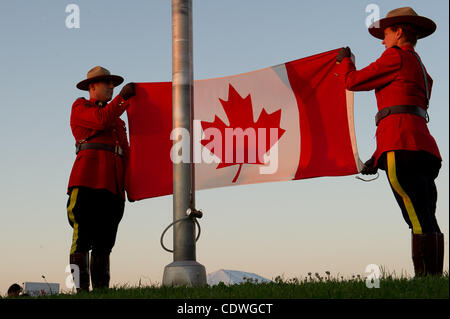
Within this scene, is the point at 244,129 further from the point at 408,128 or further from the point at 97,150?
the point at 408,128

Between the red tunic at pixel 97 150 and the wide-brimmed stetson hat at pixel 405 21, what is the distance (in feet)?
10.6

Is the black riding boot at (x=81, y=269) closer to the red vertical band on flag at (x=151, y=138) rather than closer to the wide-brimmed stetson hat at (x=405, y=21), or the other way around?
the red vertical band on flag at (x=151, y=138)

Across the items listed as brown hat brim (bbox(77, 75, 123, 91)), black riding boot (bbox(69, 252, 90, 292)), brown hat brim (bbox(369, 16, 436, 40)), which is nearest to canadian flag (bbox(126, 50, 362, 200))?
brown hat brim (bbox(77, 75, 123, 91))

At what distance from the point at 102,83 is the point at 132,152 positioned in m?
1.44

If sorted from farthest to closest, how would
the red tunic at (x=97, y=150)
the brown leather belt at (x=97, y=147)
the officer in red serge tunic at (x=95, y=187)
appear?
the brown leather belt at (x=97, y=147) → the red tunic at (x=97, y=150) → the officer in red serge tunic at (x=95, y=187)

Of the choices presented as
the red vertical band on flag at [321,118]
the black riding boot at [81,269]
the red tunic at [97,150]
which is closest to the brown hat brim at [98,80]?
the red tunic at [97,150]

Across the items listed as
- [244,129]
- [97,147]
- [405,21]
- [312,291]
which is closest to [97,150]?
[97,147]

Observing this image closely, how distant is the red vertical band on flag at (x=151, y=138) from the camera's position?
31.4 ft

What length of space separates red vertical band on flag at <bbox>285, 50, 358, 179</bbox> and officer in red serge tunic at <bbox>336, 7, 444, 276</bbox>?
5.80 ft

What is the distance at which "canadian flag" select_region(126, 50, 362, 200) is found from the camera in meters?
9.11

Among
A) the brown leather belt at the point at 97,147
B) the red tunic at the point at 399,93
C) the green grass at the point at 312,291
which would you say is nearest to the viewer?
the green grass at the point at 312,291

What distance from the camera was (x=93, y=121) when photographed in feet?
26.5
